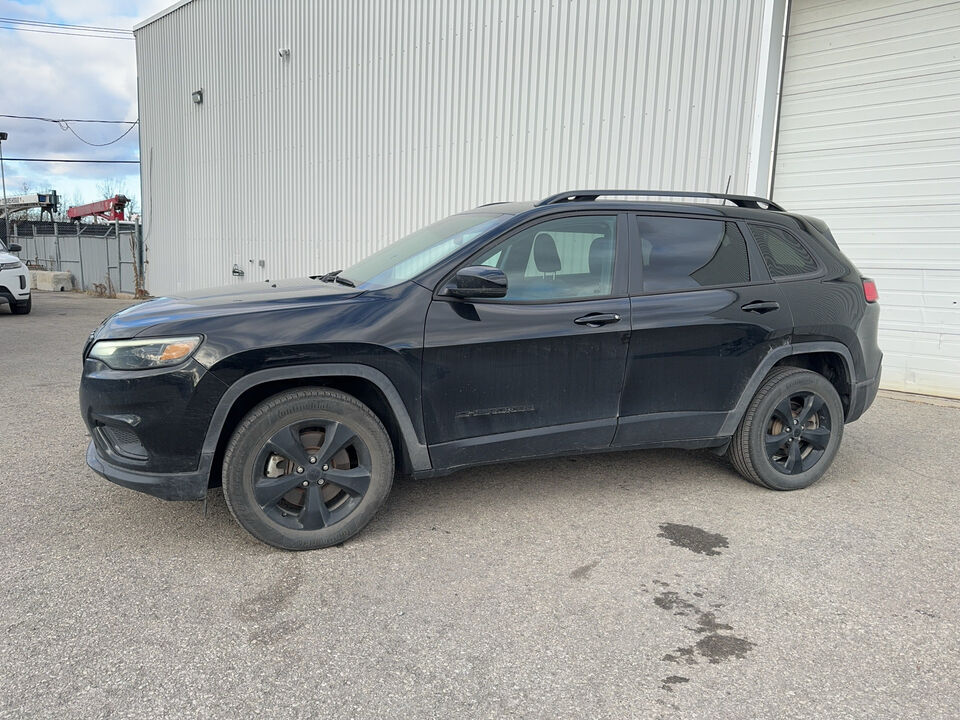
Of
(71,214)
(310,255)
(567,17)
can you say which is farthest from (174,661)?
(71,214)

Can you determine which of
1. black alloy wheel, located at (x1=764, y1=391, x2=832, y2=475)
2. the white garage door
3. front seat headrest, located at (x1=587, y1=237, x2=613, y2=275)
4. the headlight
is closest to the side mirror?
front seat headrest, located at (x1=587, y1=237, x2=613, y2=275)

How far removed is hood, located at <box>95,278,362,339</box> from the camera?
3.32m

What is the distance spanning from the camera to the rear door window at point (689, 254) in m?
4.06

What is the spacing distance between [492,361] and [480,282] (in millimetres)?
413

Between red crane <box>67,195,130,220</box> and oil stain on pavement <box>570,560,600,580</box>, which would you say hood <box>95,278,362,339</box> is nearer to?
oil stain on pavement <box>570,560,600,580</box>

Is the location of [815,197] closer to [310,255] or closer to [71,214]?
[310,255]

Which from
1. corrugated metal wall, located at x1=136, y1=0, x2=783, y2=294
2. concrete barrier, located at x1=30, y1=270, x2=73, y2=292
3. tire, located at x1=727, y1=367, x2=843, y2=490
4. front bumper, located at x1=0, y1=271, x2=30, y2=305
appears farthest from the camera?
Result: concrete barrier, located at x1=30, y1=270, x2=73, y2=292

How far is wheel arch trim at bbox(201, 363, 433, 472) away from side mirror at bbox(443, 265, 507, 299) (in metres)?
0.58

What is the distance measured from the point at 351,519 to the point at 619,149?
6.71m

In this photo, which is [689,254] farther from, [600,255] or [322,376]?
[322,376]

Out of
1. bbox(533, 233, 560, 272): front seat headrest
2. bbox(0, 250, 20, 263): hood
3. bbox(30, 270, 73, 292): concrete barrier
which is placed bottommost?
bbox(30, 270, 73, 292): concrete barrier

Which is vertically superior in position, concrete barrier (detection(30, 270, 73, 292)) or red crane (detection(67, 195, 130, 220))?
red crane (detection(67, 195, 130, 220))

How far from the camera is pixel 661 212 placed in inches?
164

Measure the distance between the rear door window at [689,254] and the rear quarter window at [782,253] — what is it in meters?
0.14
